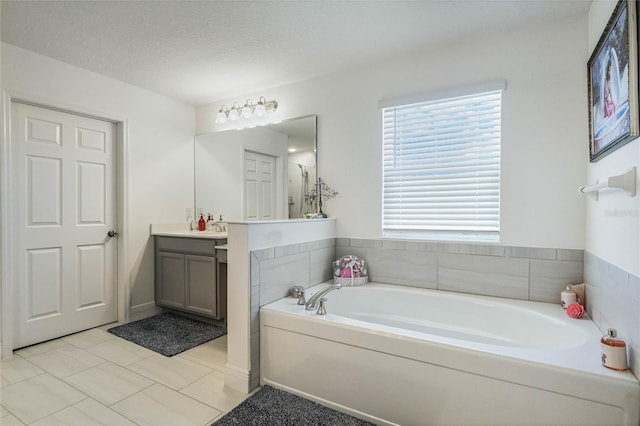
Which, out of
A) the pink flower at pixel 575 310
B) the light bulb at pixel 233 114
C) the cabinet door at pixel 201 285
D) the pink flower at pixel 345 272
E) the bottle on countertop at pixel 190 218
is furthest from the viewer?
the bottle on countertop at pixel 190 218

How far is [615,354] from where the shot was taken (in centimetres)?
→ 127

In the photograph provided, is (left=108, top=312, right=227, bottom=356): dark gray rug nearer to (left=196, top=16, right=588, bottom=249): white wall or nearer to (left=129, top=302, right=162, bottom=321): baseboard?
(left=129, top=302, right=162, bottom=321): baseboard

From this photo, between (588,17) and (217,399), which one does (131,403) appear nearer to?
(217,399)

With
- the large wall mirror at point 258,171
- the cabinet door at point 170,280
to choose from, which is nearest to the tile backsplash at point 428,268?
the large wall mirror at point 258,171

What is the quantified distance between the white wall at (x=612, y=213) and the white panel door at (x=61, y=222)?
3704 mm

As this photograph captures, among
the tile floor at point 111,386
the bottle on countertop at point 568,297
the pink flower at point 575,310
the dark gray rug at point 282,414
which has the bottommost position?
the tile floor at point 111,386

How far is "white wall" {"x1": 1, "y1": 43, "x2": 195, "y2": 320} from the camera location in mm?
2572

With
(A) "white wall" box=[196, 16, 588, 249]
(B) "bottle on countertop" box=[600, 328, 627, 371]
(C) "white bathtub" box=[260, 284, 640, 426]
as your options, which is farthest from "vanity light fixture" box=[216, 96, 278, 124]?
(B) "bottle on countertop" box=[600, 328, 627, 371]

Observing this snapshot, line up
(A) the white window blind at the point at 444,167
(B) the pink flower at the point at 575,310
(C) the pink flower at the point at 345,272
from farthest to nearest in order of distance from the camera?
(C) the pink flower at the point at 345,272 → (A) the white window blind at the point at 444,167 → (B) the pink flower at the point at 575,310

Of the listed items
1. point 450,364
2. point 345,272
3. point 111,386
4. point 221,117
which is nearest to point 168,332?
point 111,386

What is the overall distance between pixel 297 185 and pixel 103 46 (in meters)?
1.81

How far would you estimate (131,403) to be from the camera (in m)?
1.90

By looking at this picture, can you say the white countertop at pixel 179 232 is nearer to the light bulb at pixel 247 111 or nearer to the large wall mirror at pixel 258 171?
the large wall mirror at pixel 258 171

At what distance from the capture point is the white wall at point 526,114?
82.4 inches
